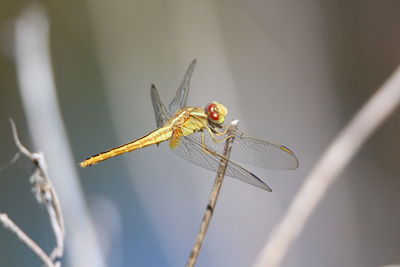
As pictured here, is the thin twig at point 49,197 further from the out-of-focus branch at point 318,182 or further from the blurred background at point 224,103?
the blurred background at point 224,103

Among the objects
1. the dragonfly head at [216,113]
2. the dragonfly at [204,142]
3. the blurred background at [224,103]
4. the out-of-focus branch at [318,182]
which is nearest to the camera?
the out-of-focus branch at [318,182]

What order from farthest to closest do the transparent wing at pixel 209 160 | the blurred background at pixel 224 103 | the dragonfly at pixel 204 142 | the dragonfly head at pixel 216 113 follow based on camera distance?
the blurred background at pixel 224 103
the dragonfly head at pixel 216 113
the dragonfly at pixel 204 142
the transparent wing at pixel 209 160

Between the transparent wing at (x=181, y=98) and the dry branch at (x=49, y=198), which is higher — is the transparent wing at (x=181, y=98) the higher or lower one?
the higher one

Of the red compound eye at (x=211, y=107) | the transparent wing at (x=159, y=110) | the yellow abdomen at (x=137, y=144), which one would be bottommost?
the yellow abdomen at (x=137, y=144)

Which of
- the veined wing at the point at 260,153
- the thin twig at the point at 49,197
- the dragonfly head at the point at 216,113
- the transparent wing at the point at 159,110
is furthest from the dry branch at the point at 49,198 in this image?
the transparent wing at the point at 159,110

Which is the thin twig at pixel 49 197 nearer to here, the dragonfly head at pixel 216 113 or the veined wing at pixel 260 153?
the veined wing at pixel 260 153

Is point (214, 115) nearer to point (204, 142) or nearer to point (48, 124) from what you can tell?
point (204, 142)

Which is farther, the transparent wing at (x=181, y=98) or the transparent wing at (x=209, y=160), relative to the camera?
the transparent wing at (x=181, y=98)

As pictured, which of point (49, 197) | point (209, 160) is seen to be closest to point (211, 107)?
point (209, 160)

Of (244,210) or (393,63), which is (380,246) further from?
(393,63)
